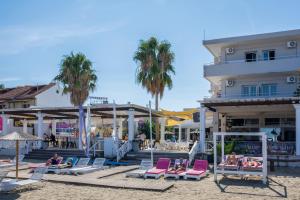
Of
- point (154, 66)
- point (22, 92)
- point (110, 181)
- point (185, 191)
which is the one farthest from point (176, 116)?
point (22, 92)

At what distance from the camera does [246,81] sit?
107 ft

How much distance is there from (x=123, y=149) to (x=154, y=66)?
43.4 feet

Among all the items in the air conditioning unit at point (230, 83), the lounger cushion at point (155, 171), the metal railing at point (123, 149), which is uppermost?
the air conditioning unit at point (230, 83)

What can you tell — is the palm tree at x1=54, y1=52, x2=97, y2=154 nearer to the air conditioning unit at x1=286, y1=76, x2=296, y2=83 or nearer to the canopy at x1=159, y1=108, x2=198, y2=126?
the canopy at x1=159, y1=108, x2=198, y2=126

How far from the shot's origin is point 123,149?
2758 cm

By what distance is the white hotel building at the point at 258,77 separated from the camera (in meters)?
30.4

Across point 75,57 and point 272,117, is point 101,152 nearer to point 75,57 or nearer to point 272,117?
point 75,57

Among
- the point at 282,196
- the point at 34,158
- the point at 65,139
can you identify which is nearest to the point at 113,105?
the point at 34,158

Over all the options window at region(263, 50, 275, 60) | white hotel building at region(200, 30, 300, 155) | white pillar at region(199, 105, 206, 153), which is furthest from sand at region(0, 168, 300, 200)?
window at region(263, 50, 275, 60)

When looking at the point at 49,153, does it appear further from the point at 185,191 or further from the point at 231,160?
the point at 185,191

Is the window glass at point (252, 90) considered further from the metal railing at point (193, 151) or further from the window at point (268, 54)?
the metal railing at point (193, 151)

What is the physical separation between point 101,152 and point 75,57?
11.5 metres

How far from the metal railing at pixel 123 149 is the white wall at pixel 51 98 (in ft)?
73.7

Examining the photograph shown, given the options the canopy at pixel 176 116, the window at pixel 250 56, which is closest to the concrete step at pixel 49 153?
the canopy at pixel 176 116
